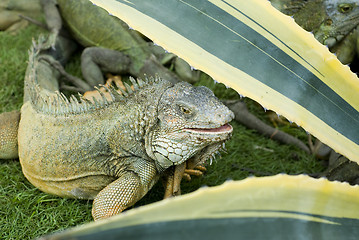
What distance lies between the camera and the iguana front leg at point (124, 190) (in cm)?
225

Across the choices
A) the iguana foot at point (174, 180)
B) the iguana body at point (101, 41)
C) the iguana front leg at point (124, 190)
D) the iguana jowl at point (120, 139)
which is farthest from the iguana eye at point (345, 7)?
the iguana front leg at point (124, 190)

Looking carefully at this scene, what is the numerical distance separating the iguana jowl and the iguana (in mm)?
1366

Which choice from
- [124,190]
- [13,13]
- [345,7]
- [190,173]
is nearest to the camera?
[124,190]

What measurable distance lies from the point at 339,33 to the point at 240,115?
108 cm

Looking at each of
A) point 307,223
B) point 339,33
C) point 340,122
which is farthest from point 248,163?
point 307,223

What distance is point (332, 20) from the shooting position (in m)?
3.06

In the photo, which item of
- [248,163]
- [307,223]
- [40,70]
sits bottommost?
[40,70]

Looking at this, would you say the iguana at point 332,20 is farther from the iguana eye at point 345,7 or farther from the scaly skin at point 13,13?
the scaly skin at point 13,13

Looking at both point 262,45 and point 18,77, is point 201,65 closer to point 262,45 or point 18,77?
point 262,45

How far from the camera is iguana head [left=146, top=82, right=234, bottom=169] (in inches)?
83.3

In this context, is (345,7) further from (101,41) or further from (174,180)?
(101,41)

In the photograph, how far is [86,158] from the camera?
2.41m

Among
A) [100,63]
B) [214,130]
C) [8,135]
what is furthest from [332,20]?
[8,135]

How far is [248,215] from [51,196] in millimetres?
1989
